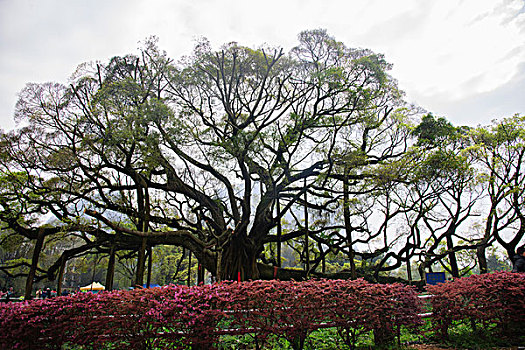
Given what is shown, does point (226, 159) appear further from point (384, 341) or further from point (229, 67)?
point (384, 341)

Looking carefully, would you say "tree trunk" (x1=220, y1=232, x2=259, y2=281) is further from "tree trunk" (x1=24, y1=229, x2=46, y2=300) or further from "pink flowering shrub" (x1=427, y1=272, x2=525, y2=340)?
"pink flowering shrub" (x1=427, y1=272, x2=525, y2=340)

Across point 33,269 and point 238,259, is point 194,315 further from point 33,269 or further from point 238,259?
point 33,269

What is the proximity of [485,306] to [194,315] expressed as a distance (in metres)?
4.22

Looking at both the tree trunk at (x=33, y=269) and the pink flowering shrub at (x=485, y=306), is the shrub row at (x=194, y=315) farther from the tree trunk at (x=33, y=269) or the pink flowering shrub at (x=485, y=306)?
the tree trunk at (x=33, y=269)

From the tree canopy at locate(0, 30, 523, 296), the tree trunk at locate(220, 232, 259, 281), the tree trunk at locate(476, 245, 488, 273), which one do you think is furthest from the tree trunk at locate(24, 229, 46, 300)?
the tree trunk at locate(476, 245, 488, 273)

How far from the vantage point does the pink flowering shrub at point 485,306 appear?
14.6 ft

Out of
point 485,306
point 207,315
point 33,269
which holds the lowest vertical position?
point 485,306

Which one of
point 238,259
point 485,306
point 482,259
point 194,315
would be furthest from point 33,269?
point 482,259

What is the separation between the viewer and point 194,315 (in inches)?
135

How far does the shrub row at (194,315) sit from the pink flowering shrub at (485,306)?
3.21 ft

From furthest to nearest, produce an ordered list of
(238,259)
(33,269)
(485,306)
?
(238,259)
(33,269)
(485,306)

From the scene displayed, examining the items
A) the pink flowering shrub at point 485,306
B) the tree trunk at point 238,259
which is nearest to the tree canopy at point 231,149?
the tree trunk at point 238,259

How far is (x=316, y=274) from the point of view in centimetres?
1083

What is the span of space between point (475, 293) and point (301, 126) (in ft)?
20.0
